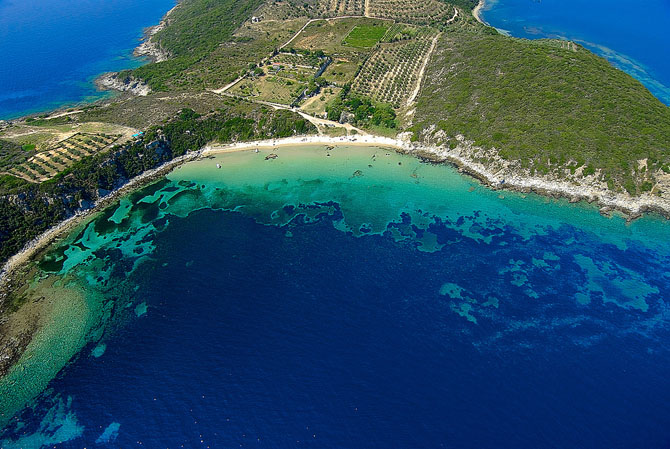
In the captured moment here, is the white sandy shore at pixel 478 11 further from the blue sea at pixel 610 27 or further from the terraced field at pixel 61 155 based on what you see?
the terraced field at pixel 61 155

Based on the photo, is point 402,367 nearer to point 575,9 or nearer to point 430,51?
point 430,51

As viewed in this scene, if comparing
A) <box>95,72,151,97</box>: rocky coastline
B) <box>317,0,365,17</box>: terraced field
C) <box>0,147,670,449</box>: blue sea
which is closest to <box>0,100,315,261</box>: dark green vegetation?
<box>0,147,670,449</box>: blue sea

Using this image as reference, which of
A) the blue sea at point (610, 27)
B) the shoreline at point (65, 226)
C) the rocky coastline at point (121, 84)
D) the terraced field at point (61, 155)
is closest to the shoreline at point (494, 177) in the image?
the shoreline at point (65, 226)

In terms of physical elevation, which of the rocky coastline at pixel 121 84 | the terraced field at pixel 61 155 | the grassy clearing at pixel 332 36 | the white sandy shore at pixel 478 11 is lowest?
the terraced field at pixel 61 155

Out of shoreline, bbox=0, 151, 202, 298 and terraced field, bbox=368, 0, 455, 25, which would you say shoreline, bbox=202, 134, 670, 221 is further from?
terraced field, bbox=368, 0, 455, 25

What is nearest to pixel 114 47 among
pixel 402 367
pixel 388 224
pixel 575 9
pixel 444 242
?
pixel 388 224

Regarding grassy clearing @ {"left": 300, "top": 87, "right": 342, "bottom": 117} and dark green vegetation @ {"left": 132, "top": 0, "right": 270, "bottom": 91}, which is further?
dark green vegetation @ {"left": 132, "top": 0, "right": 270, "bottom": 91}
